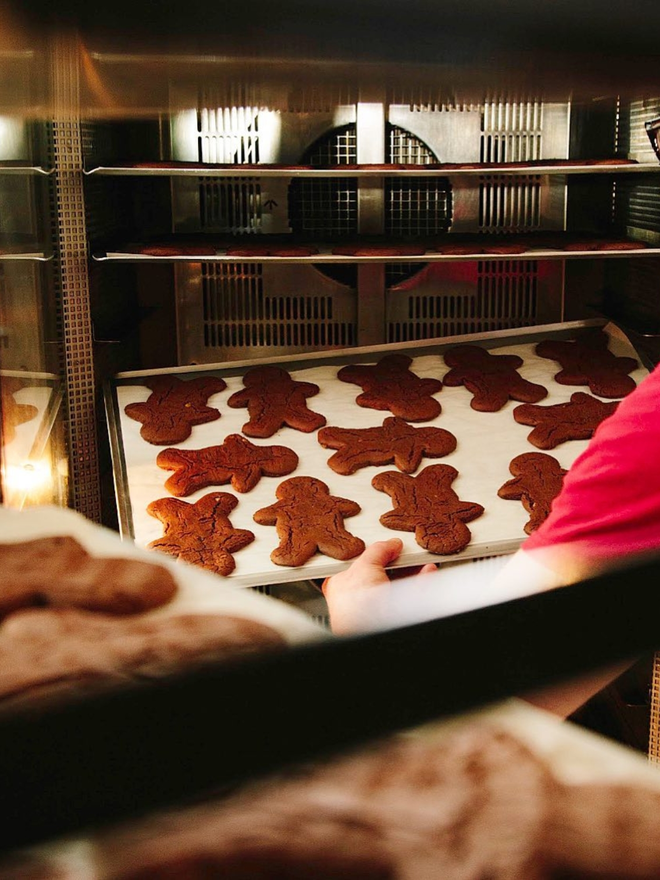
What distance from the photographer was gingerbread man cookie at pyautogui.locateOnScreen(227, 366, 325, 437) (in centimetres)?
287

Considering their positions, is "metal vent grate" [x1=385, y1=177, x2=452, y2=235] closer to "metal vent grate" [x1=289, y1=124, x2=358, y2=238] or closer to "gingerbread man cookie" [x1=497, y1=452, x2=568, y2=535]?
"metal vent grate" [x1=289, y1=124, x2=358, y2=238]

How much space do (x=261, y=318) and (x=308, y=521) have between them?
1.47 m

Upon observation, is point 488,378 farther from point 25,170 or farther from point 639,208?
point 25,170

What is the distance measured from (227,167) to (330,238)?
1.90ft

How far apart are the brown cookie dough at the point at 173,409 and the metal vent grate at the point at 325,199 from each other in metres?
0.76

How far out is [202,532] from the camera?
225 cm

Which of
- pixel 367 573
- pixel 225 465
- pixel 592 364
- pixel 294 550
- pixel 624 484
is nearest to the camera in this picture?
pixel 624 484

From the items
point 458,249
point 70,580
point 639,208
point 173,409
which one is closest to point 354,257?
point 458,249

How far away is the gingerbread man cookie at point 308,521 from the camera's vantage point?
2.20 m

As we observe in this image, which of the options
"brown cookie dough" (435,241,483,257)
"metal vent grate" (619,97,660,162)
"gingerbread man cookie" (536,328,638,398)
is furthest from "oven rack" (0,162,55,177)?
"metal vent grate" (619,97,660,162)

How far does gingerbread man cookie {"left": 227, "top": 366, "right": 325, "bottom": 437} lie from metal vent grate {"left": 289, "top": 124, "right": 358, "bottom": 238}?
24.8 inches

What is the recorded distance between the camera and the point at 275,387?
3096 millimetres

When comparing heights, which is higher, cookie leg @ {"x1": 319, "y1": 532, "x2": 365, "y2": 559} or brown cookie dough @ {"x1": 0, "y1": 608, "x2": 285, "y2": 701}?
brown cookie dough @ {"x1": 0, "y1": 608, "x2": 285, "y2": 701}

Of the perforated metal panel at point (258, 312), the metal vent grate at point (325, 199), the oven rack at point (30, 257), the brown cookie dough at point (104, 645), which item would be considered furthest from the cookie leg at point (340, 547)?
the brown cookie dough at point (104, 645)
